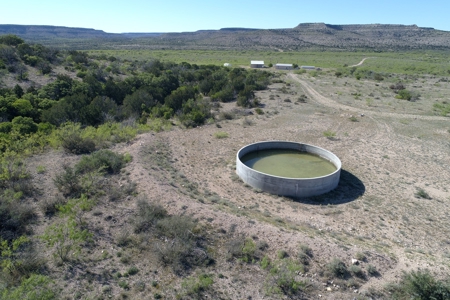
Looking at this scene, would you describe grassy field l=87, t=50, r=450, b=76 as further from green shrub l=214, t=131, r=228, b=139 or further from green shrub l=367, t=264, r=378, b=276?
green shrub l=367, t=264, r=378, b=276

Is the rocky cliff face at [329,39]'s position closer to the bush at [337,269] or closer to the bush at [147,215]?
the bush at [147,215]

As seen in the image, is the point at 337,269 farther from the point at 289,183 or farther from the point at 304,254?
the point at 289,183

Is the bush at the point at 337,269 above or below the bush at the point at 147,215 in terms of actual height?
below

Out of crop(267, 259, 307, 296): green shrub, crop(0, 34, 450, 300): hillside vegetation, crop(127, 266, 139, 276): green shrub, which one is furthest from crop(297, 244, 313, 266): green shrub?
crop(127, 266, 139, 276): green shrub

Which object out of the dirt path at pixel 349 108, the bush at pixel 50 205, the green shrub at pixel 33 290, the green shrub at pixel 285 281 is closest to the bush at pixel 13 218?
the bush at pixel 50 205

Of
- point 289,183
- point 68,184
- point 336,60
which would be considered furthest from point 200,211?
point 336,60

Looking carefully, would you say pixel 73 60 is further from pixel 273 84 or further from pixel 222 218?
pixel 222 218
